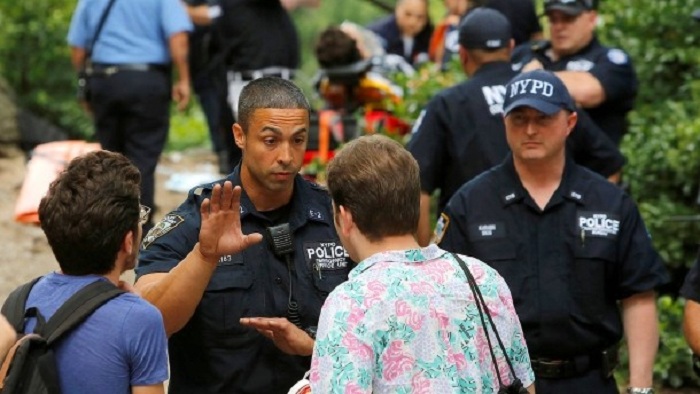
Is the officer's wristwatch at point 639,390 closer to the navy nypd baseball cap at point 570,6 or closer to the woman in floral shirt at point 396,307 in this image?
the woman in floral shirt at point 396,307

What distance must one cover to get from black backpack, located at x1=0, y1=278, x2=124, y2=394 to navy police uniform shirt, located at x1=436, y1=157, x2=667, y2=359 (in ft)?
5.90

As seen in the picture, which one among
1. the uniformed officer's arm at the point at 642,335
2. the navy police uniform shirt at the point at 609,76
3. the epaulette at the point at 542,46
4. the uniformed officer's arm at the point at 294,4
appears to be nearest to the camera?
the uniformed officer's arm at the point at 642,335

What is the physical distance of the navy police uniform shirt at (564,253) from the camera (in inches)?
205

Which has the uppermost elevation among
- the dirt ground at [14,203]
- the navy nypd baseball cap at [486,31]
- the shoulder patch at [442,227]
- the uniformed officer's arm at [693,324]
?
the navy nypd baseball cap at [486,31]

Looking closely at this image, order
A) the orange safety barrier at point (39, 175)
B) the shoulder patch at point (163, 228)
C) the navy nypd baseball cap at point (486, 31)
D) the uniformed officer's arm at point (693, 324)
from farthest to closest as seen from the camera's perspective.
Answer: the orange safety barrier at point (39, 175) → the navy nypd baseball cap at point (486, 31) → the uniformed officer's arm at point (693, 324) → the shoulder patch at point (163, 228)

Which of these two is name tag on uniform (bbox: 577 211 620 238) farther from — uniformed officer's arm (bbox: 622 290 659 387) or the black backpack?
the black backpack

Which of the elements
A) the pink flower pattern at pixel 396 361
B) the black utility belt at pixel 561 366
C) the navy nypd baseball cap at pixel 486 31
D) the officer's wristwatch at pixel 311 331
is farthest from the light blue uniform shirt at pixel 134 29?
the pink flower pattern at pixel 396 361

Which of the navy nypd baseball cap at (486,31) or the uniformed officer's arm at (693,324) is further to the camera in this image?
the navy nypd baseball cap at (486,31)

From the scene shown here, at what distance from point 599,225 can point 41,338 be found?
226cm

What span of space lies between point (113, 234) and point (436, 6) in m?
11.9

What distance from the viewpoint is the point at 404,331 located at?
3.68 metres

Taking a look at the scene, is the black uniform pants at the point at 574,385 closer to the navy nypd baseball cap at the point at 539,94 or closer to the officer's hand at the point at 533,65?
the navy nypd baseball cap at the point at 539,94

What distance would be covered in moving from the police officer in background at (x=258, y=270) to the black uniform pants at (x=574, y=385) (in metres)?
1.00

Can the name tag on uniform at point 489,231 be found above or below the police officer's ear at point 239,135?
below
